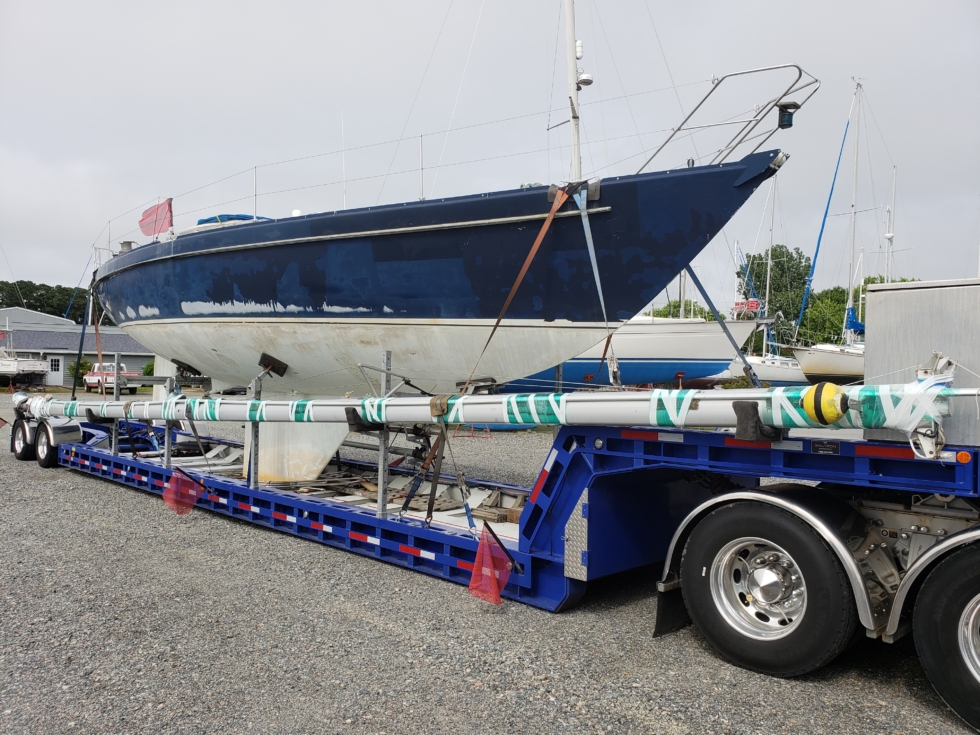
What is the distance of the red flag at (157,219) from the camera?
7172 mm

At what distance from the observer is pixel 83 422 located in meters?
8.63

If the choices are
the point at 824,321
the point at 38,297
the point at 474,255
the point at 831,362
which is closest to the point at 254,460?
the point at 474,255

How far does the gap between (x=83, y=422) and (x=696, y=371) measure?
10.6 m

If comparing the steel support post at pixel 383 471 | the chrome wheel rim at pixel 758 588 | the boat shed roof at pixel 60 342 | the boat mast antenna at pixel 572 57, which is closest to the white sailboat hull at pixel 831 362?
the boat mast antenna at pixel 572 57

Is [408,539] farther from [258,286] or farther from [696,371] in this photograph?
[696,371]

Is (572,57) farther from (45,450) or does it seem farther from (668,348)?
(668,348)

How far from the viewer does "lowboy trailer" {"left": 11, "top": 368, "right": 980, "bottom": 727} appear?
8.52 ft

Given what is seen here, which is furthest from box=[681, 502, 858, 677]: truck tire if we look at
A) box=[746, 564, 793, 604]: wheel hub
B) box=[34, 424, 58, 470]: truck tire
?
box=[34, 424, 58, 470]: truck tire

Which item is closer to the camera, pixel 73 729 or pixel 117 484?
pixel 73 729

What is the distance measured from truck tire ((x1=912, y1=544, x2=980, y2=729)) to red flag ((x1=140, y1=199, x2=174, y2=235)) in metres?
6.98

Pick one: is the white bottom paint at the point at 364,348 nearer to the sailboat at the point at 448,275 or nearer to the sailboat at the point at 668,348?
the sailboat at the point at 448,275

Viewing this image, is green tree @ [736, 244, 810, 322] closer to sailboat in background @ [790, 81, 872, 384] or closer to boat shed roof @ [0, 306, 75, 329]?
sailboat in background @ [790, 81, 872, 384]

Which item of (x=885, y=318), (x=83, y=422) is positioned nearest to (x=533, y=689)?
(x=885, y=318)

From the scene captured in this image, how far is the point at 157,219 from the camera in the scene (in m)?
7.35
